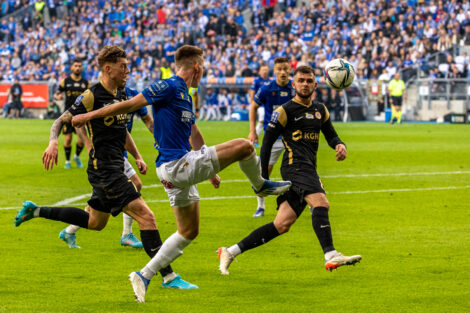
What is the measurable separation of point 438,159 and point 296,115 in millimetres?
13307

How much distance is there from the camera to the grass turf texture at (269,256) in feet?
21.9

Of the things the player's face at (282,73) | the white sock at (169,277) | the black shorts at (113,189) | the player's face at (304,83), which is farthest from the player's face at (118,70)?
the player's face at (282,73)

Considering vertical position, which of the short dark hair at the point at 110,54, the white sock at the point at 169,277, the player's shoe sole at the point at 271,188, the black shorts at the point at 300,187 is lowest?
the white sock at the point at 169,277

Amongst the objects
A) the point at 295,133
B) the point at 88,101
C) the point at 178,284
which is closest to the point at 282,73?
the point at 295,133

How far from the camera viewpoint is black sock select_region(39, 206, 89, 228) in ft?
26.4

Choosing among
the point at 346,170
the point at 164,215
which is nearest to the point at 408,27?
the point at 346,170

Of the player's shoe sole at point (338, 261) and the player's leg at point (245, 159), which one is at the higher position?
the player's leg at point (245, 159)

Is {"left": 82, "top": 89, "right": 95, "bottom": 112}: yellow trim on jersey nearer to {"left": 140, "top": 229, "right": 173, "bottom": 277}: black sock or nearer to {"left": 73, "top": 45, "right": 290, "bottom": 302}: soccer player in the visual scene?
{"left": 73, "top": 45, "right": 290, "bottom": 302}: soccer player

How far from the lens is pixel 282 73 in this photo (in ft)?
40.3

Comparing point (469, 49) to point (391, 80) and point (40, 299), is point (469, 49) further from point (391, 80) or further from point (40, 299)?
point (40, 299)

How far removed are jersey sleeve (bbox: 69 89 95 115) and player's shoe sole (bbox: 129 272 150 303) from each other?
1762 millimetres

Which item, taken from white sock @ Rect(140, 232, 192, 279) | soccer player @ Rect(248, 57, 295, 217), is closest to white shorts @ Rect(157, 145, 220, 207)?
white sock @ Rect(140, 232, 192, 279)

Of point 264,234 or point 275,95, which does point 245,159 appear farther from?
point 275,95

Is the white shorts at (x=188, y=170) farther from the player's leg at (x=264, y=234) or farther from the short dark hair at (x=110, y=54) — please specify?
the short dark hair at (x=110, y=54)
